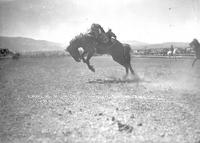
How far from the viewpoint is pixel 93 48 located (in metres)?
14.2

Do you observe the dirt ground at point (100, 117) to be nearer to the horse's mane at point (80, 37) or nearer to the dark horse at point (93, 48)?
the dark horse at point (93, 48)

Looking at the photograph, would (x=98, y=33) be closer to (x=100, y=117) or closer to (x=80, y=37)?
(x=80, y=37)

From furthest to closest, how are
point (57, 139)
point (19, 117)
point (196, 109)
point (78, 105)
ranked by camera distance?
point (78, 105) < point (196, 109) < point (19, 117) < point (57, 139)

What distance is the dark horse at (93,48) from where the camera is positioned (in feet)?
46.0

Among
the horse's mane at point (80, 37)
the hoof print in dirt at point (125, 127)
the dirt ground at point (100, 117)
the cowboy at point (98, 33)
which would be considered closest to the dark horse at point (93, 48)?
the horse's mane at point (80, 37)

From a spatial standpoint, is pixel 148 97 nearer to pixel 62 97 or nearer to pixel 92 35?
pixel 62 97

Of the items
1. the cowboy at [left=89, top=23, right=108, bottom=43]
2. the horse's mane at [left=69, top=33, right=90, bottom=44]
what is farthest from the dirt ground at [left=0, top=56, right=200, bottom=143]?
the cowboy at [left=89, top=23, right=108, bottom=43]

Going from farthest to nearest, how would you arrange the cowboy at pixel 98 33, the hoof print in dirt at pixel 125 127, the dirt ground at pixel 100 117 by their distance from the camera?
1. the cowboy at pixel 98 33
2. the hoof print in dirt at pixel 125 127
3. the dirt ground at pixel 100 117

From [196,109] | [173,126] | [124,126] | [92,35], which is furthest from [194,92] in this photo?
[92,35]

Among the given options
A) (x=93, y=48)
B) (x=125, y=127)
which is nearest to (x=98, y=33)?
(x=93, y=48)

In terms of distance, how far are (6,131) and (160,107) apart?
419 centimetres

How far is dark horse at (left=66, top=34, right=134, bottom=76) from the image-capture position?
14023 millimetres

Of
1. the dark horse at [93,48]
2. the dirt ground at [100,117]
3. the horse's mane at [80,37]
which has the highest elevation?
the horse's mane at [80,37]

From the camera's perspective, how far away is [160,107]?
7.17 metres
